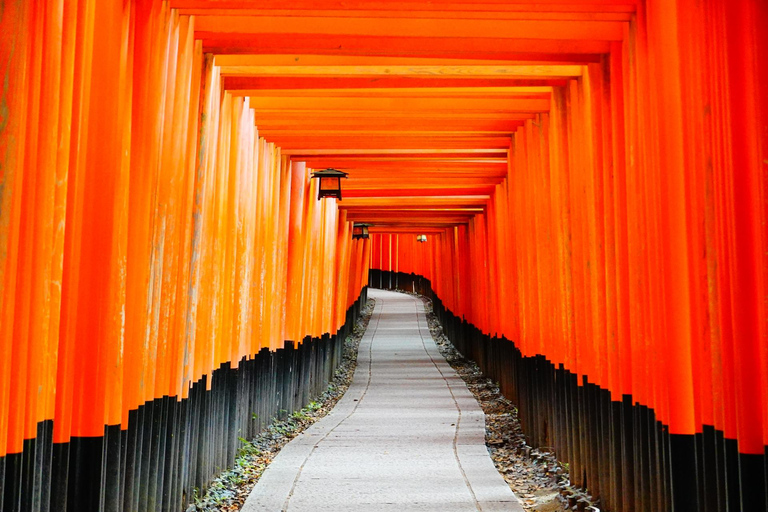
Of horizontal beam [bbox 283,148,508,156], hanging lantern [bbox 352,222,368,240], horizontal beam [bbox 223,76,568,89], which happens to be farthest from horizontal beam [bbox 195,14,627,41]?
hanging lantern [bbox 352,222,368,240]

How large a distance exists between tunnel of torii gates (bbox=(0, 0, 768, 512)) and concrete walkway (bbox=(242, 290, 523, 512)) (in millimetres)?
729

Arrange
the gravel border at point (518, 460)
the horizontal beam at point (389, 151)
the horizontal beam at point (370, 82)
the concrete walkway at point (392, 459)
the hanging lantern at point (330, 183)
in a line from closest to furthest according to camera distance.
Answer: the concrete walkway at point (392, 459) → the gravel border at point (518, 460) → the horizontal beam at point (370, 82) → the horizontal beam at point (389, 151) → the hanging lantern at point (330, 183)

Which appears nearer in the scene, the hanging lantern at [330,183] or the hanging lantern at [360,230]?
the hanging lantern at [330,183]

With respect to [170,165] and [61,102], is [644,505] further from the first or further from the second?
[61,102]

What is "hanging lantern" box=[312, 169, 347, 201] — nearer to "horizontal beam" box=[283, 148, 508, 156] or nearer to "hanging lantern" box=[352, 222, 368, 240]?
"horizontal beam" box=[283, 148, 508, 156]

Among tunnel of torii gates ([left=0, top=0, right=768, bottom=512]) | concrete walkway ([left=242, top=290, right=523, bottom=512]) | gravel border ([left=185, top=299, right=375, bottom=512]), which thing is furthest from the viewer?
gravel border ([left=185, top=299, right=375, bottom=512])

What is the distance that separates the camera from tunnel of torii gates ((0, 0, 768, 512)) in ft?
10.9

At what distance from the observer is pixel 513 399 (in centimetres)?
1272

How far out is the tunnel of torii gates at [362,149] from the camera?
3.33 m

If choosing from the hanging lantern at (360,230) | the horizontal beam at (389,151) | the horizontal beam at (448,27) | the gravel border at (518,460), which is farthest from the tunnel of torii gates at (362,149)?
the hanging lantern at (360,230)

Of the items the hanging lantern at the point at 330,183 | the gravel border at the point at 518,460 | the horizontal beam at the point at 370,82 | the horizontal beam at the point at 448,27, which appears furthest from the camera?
the hanging lantern at the point at 330,183

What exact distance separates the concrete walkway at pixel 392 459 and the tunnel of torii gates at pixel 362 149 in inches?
28.7

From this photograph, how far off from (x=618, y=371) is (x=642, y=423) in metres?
0.64

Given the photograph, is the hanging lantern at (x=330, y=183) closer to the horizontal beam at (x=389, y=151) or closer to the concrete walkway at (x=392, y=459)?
the horizontal beam at (x=389, y=151)
